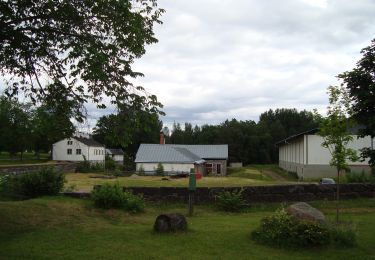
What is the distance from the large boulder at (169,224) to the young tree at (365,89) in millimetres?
4232

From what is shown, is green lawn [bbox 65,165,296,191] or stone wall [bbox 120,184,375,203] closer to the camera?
stone wall [bbox 120,184,375,203]

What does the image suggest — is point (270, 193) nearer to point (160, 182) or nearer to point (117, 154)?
point (160, 182)

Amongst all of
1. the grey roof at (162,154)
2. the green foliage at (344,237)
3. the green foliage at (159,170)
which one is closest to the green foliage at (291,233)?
the green foliage at (344,237)

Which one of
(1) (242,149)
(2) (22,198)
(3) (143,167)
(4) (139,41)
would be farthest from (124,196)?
(1) (242,149)

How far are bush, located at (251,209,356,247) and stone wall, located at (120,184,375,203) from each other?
23.0 ft

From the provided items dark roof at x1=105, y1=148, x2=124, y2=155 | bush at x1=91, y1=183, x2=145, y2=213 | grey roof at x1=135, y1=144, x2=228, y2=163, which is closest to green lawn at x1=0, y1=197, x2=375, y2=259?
bush at x1=91, y1=183, x2=145, y2=213

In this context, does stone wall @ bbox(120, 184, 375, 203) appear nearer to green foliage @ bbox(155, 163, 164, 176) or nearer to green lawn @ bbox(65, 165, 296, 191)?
green lawn @ bbox(65, 165, 296, 191)

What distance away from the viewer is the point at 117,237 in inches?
381

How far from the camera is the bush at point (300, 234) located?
362 inches

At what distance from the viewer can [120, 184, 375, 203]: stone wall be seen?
16828 mm

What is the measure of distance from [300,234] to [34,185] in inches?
354

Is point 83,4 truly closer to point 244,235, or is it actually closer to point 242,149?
point 244,235

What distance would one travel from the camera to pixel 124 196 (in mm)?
14078

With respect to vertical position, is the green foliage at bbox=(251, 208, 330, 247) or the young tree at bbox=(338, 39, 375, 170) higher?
the young tree at bbox=(338, 39, 375, 170)
